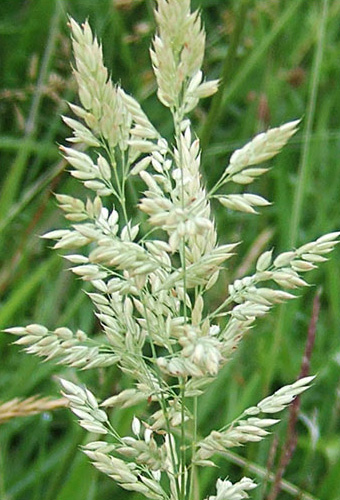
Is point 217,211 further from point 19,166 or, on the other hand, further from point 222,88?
point 222,88

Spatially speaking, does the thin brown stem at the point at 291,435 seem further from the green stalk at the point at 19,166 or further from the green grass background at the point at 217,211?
the green stalk at the point at 19,166

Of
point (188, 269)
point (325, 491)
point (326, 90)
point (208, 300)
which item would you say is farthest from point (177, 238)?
point (326, 90)

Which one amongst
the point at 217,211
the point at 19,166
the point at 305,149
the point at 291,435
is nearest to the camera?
the point at 291,435

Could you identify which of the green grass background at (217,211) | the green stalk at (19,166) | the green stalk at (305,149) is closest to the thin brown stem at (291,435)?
the green grass background at (217,211)

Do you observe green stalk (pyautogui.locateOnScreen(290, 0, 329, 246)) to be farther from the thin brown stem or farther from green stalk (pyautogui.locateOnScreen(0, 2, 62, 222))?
green stalk (pyautogui.locateOnScreen(0, 2, 62, 222))

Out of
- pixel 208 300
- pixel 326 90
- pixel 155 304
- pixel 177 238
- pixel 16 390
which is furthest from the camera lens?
pixel 326 90

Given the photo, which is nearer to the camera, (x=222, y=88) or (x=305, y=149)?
(x=222, y=88)

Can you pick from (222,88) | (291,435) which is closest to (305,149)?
(222,88)

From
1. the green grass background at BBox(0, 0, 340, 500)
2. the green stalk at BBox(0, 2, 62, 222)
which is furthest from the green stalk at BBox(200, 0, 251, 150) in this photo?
the green stalk at BBox(0, 2, 62, 222)

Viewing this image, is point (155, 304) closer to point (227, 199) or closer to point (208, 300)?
point (227, 199)
